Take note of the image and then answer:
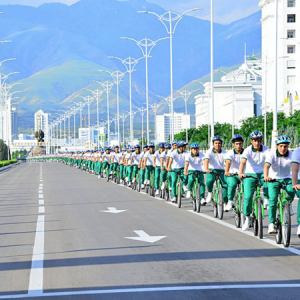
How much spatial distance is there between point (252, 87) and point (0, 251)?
6320 inches

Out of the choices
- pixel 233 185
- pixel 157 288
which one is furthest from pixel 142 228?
pixel 157 288

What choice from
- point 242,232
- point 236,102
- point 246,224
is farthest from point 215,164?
point 236,102

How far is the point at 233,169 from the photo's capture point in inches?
627

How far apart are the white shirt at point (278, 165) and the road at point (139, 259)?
1.19 m

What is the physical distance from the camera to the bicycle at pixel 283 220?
11.9 m

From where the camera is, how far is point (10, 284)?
30.4 feet

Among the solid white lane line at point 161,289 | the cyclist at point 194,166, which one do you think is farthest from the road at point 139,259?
the cyclist at point 194,166

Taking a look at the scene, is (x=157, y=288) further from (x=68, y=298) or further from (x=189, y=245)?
(x=189, y=245)

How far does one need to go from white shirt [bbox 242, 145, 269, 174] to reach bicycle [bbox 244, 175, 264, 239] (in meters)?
0.16

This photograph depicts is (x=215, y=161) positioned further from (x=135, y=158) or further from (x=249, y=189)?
(x=135, y=158)

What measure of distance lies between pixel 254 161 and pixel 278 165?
1.47m

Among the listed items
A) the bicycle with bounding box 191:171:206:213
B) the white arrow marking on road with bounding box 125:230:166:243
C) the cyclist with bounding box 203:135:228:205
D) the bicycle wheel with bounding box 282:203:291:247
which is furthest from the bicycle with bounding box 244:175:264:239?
the bicycle with bounding box 191:171:206:213

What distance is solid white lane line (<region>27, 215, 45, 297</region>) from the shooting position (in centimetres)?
891

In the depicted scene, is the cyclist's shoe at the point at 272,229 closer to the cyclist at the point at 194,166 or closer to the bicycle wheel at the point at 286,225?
the bicycle wheel at the point at 286,225
